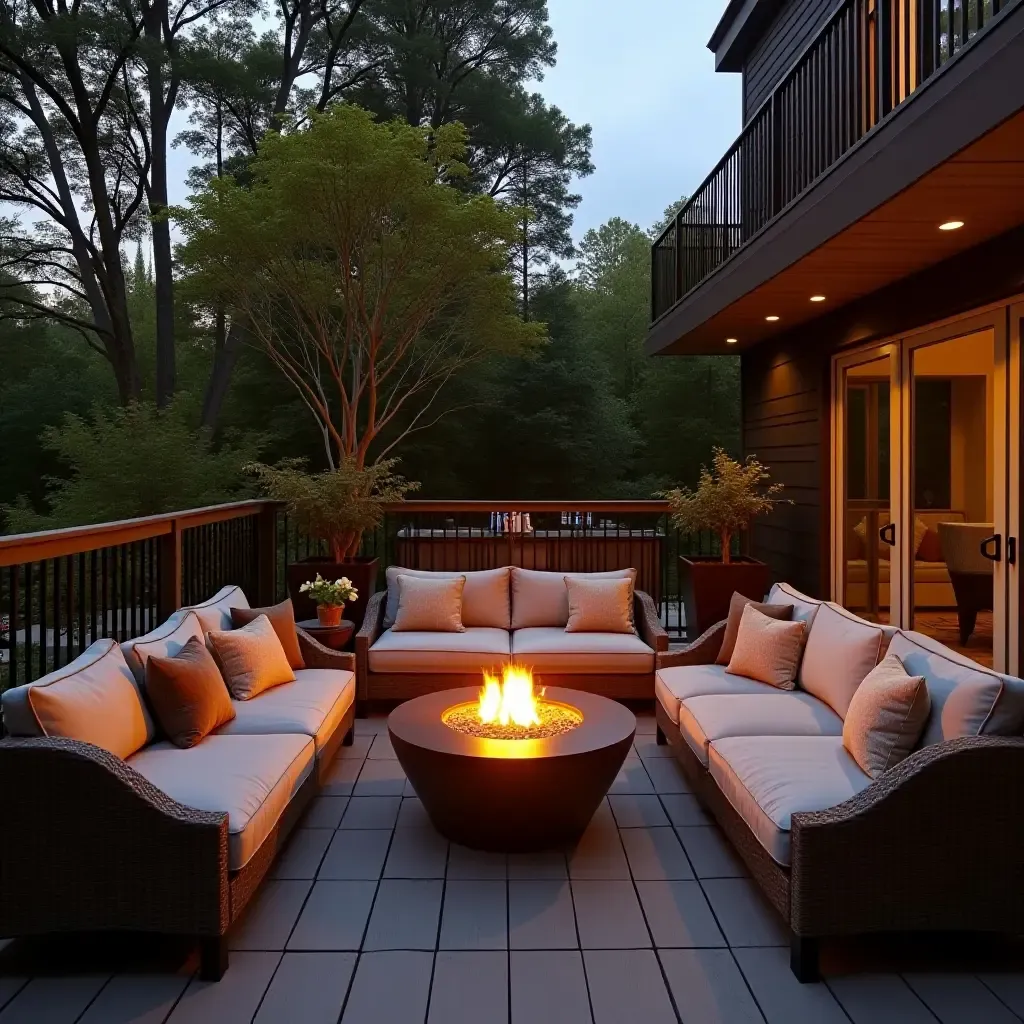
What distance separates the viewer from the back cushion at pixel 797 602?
4.00 meters

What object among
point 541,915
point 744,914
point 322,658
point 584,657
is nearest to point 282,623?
point 322,658

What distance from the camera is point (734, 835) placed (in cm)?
290

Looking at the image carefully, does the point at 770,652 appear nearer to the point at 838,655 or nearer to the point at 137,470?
the point at 838,655

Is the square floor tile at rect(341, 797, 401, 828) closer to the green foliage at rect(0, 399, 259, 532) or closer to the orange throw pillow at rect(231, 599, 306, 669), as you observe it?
the orange throw pillow at rect(231, 599, 306, 669)

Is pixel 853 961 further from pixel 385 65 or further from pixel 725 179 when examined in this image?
pixel 385 65

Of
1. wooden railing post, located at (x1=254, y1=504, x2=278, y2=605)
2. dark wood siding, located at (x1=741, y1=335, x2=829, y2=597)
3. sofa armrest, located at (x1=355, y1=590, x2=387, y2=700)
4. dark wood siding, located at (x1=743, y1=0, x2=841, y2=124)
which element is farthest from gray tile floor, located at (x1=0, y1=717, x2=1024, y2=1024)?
→ dark wood siding, located at (x1=743, y1=0, x2=841, y2=124)

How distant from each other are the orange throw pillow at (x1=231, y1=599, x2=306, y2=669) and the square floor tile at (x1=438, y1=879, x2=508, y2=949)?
1637mm

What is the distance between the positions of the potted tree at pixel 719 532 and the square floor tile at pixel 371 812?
2892 millimetres

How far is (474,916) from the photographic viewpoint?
8.86ft

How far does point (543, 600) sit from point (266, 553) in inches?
95.3

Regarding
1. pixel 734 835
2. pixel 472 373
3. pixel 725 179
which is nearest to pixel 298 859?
pixel 734 835

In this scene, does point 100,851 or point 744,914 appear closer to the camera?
point 100,851

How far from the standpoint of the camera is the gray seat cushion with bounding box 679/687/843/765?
3.28 m

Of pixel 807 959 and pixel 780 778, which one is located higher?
pixel 780 778
